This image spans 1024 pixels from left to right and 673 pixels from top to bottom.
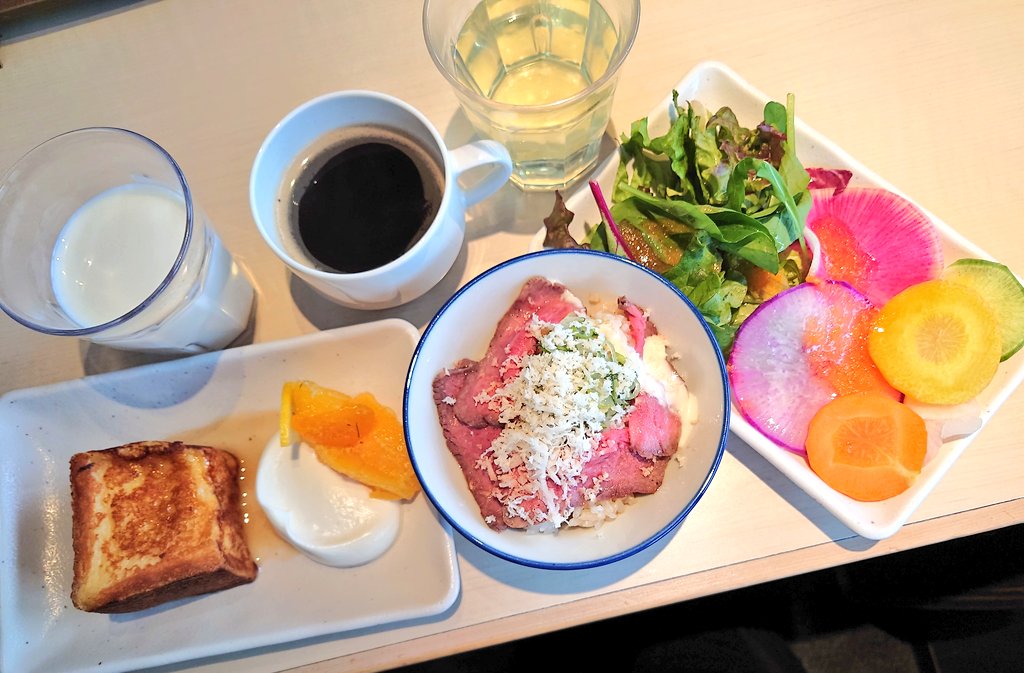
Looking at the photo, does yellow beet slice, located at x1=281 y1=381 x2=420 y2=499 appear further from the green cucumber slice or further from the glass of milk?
the green cucumber slice

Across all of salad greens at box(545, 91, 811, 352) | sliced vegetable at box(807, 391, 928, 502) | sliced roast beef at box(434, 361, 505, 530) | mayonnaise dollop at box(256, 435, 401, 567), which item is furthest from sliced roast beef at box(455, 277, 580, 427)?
sliced vegetable at box(807, 391, 928, 502)

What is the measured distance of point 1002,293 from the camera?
Answer: 44.1 inches

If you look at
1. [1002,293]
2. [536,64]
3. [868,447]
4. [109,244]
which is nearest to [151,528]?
[109,244]

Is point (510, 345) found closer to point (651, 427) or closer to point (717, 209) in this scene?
point (651, 427)

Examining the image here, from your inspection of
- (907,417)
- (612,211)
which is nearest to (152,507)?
(612,211)

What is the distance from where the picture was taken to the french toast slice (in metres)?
1.12

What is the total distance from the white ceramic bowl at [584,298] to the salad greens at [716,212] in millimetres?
97

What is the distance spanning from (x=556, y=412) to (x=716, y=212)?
486 millimetres

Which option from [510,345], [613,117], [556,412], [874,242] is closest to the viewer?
[556,412]

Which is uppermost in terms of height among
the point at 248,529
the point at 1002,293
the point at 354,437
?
the point at 1002,293

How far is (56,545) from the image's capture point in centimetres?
122

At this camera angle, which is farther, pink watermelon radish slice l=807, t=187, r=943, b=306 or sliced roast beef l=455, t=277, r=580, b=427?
pink watermelon radish slice l=807, t=187, r=943, b=306

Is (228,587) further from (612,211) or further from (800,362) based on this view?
(800,362)

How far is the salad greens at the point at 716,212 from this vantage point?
1.15m
